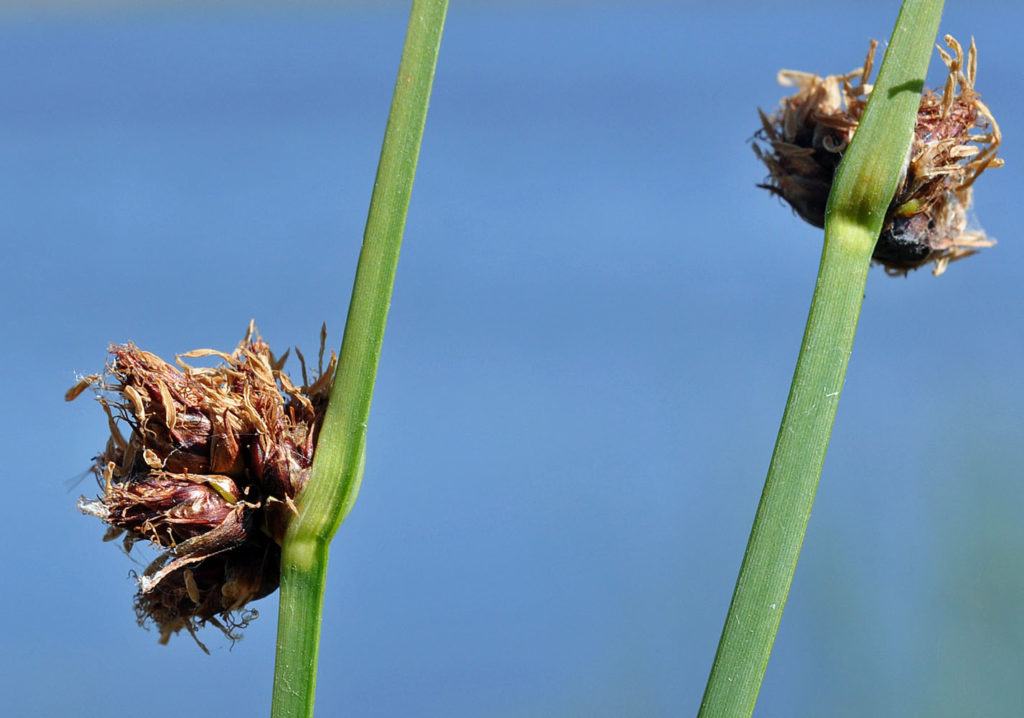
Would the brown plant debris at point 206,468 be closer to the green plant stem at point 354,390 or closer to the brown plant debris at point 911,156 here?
the green plant stem at point 354,390

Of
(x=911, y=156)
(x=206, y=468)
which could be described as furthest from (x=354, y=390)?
(x=911, y=156)

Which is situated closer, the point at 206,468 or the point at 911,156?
the point at 206,468


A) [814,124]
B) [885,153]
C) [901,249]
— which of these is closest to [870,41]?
[814,124]

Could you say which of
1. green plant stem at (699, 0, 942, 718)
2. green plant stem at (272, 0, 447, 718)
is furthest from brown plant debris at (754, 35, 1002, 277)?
green plant stem at (272, 0, 447, 718)

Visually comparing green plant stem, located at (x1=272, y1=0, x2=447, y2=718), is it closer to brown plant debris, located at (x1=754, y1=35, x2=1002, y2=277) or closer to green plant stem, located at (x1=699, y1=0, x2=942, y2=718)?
green plant stem, located at (x1=699, y1=0, x2=942, y2=718)

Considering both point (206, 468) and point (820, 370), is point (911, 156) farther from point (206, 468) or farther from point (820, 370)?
point (206, 468)

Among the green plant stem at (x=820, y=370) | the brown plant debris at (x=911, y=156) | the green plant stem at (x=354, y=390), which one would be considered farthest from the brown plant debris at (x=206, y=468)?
the brown plant debris at (x=911, y=156)

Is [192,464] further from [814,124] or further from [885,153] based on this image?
[814,124]
